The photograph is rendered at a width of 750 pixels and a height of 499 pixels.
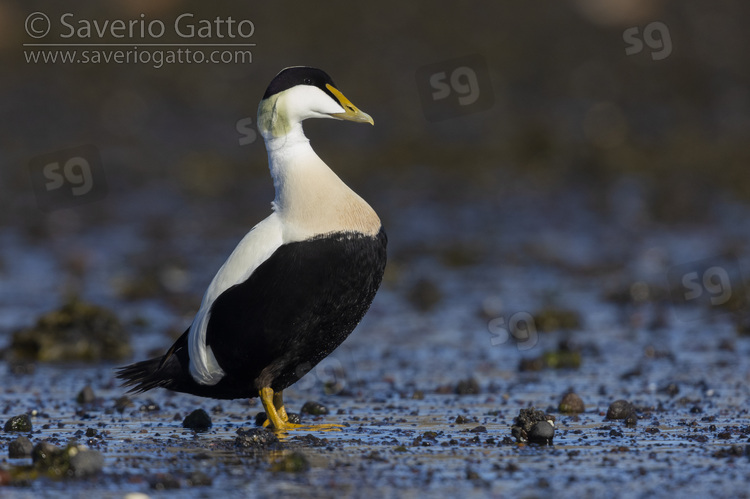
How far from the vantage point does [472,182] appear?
19.4 m

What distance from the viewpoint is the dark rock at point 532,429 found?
6156 mm

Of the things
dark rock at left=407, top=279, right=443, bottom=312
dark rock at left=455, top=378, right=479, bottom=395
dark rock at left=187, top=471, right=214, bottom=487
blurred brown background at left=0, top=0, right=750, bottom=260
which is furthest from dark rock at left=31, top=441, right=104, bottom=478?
blurred brown background at left=0, top=0, right=750, bottom=260

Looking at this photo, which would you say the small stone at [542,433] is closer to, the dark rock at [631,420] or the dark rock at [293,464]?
the dark rock at [631,420]

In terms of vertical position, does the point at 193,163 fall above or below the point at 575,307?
above

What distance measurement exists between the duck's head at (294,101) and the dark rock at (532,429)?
180 cm

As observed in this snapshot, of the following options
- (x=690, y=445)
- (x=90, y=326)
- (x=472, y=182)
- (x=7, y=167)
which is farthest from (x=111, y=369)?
(x=7, y=167)

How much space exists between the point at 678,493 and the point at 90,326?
18.8ft

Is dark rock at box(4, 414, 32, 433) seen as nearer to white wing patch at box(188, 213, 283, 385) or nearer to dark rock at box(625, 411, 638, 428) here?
white wing patch at box(188, 213, 283, 385)

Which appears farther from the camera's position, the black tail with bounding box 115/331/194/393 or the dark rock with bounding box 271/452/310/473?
the black tail with bounding box 115/331/194/393

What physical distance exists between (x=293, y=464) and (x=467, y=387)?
8.85 feet

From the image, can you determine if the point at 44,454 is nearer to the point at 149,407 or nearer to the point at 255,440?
the point at 255,440

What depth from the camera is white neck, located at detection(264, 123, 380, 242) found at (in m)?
6.36

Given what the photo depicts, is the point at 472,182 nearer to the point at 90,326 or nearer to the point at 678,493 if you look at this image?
the point at 90,326

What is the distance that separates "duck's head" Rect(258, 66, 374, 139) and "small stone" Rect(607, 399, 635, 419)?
213 cm
